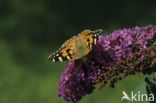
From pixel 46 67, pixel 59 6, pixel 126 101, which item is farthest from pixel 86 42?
pixel 59 6

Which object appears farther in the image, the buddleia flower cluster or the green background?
the green background

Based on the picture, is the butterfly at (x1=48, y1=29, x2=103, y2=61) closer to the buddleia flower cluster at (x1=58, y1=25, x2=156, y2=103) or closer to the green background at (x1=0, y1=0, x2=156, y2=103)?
the buddleia flower cluster at (x1=58, y1=25, x2=156, y2=103)

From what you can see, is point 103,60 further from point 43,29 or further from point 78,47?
point 43,29

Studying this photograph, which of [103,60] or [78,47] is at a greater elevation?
[78,47]

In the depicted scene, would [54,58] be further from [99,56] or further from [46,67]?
[46,67]

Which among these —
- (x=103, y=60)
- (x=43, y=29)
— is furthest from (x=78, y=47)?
(x=43, y=29)

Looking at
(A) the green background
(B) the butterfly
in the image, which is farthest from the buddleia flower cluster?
(A) the green background
